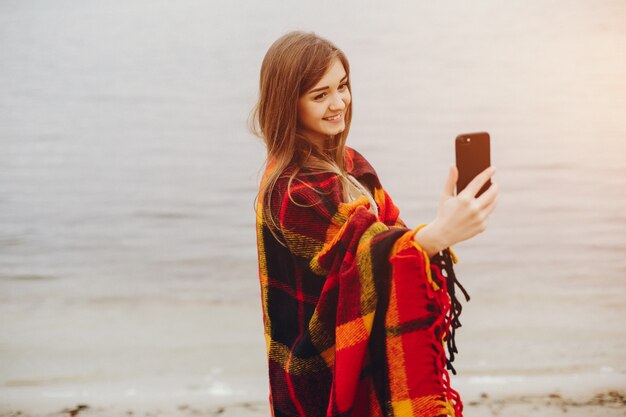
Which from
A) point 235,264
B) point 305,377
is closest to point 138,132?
point 235,264

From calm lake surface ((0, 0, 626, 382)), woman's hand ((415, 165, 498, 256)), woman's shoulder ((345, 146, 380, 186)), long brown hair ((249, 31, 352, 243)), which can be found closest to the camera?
woman's hand ((415, 165, 498, 256))

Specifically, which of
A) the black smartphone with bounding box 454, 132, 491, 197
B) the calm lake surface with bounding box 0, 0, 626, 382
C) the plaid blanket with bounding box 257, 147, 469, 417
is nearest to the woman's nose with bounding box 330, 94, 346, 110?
the plaid blanket with bounding box 257, 147, 469, 417

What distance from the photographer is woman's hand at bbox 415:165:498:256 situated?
3.09ft

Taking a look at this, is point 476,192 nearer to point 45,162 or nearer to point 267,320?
point 267,320

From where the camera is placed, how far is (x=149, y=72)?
2.35m

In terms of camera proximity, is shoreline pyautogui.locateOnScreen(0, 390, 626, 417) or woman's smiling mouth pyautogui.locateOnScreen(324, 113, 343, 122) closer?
woman's smiling mouth pyautogui.locateOnScreen(324, 113, 343, 122)

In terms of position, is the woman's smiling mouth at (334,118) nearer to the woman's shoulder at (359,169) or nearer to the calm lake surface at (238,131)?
the woman's shoulder at (359,169)

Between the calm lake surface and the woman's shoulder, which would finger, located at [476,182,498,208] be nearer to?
the woman's shoulder

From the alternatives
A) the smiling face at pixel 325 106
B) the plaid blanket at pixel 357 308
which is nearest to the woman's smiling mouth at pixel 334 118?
the smiling face at pixel 325 106

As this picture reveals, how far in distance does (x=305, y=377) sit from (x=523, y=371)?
1308 millimetres

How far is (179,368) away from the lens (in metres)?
2.25

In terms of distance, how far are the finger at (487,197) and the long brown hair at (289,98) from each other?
293mm

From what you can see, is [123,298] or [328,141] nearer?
[328,141]

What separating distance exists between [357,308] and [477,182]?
269 mm
